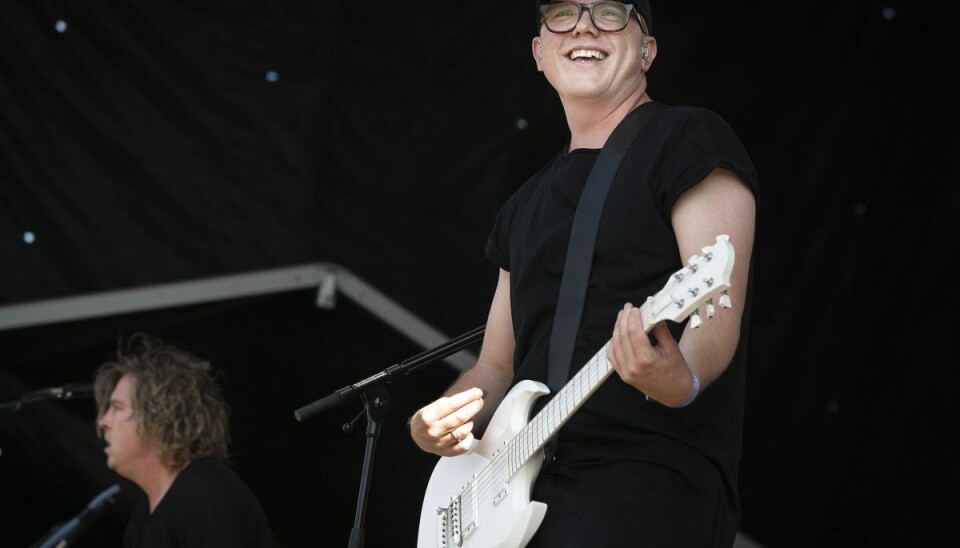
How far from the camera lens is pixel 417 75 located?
3900 millimetres

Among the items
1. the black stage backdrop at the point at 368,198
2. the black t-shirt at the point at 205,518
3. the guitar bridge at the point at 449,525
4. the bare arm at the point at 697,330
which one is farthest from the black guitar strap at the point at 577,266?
the black t-shirt at the point at 205,518

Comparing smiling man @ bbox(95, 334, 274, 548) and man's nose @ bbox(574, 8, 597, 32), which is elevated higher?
man's nose @ bbox(574, 8, 597, 32)

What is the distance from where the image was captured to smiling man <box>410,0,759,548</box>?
1.94m

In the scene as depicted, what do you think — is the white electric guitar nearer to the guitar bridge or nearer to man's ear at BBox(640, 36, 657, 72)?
the guitar bridge

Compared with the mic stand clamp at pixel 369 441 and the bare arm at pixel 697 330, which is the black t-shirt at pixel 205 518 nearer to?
the mic stand clamp at pixel 369 441

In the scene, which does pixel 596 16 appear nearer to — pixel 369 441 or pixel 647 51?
pixel 647 51

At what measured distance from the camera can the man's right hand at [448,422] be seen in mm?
2244

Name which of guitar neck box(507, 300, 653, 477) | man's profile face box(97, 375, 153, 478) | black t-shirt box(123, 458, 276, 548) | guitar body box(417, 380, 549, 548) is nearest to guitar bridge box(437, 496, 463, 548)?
guitar body box(417, 380, 549, 548)

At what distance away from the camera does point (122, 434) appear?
13.2 ft

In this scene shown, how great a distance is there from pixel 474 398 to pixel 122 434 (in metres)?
2.09

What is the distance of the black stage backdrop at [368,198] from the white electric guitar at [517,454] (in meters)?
1.41

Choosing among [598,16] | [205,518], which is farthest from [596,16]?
[205,518]

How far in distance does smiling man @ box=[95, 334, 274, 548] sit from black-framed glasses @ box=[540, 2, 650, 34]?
2.05 m

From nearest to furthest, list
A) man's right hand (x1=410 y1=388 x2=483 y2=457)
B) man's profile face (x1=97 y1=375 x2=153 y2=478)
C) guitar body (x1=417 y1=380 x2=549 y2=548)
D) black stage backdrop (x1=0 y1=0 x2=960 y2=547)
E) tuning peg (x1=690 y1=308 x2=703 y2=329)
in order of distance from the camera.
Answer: tuning peg (x1=690 y1=308 x2=703 y2=329), guitar body (x1=417 y1=380 x2=549 y2=548), man's right hand (x1=410 y1=388 x2=483 y2=457), black stage backdrop (x1=0 y1=0 x2=960 y2=547), man's profile face (x1=97 y1=375 x2=153 y2=478)
